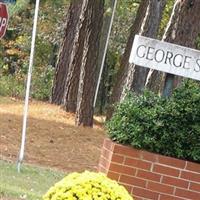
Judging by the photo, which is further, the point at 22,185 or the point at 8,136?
the point at 8,136

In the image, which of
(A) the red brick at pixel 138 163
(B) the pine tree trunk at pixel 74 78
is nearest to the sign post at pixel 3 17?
(A) the red brick at pixel 138 163

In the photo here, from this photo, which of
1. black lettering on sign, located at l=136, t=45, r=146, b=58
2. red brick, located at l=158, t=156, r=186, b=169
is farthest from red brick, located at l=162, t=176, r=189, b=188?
black lettering on sign, located at l=136, t=45, r=146, b=58

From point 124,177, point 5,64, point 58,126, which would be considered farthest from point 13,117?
point 5,64

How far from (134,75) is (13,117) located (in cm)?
317

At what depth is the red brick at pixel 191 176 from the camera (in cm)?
739

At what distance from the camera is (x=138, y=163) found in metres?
7.42

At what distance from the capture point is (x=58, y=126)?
17.5m

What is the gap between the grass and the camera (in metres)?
8.69

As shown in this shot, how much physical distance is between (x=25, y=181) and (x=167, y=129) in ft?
12.0

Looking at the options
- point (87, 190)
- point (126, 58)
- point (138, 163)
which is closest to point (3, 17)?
point (138, 163)

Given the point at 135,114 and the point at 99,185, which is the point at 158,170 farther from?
the point at 99,185

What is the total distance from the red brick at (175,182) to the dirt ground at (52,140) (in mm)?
6220

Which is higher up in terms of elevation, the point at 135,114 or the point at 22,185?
the point at 135,114

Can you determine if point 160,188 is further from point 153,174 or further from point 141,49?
point 141,49
